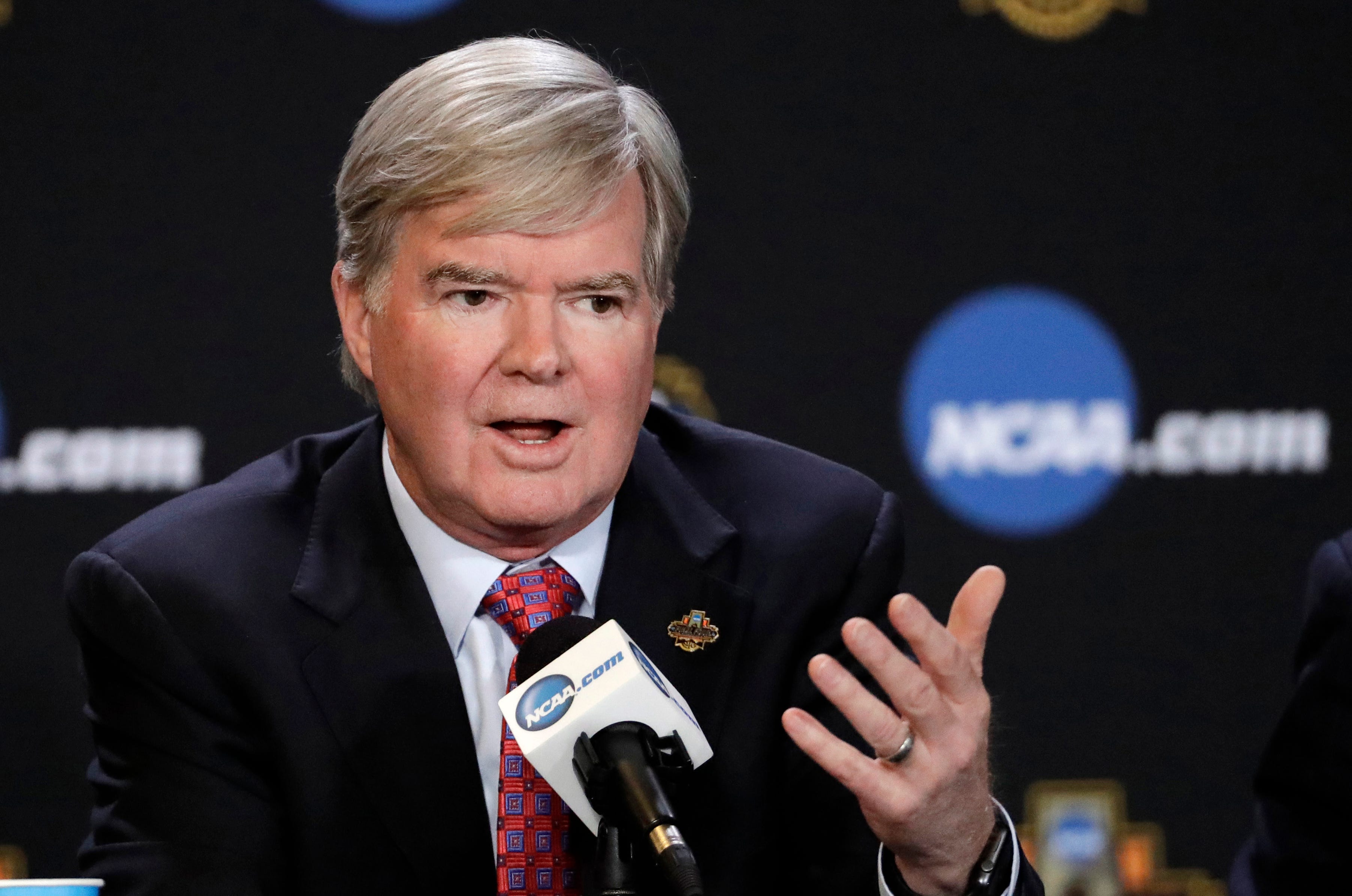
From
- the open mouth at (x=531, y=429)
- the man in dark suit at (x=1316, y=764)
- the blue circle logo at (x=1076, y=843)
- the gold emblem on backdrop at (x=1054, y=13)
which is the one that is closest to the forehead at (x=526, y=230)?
the open mouth at (x=531, y=429)

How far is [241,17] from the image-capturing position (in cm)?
315

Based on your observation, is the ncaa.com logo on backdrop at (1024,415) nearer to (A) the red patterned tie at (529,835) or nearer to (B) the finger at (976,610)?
(A) the red patterned tie at (529,835)

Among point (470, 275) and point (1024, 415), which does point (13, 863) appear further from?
point (1024, 415)

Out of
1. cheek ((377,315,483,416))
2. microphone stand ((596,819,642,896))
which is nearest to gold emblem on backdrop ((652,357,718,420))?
cheek ((377,315,483,416))

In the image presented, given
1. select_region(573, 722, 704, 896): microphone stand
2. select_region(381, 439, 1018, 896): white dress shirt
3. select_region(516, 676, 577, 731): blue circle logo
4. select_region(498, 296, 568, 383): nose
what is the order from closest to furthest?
1. select_region(573, 722, 704, 896): microphone stand
2. select_region(516, 676, 577, 731): blue circle logo
3. select_region(498, 296, 568, 383): nose
4. select_region(381, 439, 1018, 896): white dress shirt

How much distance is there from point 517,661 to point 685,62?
1962 millimetres

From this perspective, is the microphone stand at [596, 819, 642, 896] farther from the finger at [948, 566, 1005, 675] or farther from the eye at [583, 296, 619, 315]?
the eye at [583, 296, 619, 315]

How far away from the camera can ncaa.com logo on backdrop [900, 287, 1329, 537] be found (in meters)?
3.23

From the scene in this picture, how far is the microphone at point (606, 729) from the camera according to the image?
1272 mm

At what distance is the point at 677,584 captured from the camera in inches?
78.7

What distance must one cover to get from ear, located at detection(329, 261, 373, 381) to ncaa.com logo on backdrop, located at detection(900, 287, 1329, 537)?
1515 millimetres

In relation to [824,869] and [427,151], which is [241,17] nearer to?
[427,151]

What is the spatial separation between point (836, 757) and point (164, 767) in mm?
922

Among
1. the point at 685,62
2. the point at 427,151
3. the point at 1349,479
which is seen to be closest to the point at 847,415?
the point at 685,62
